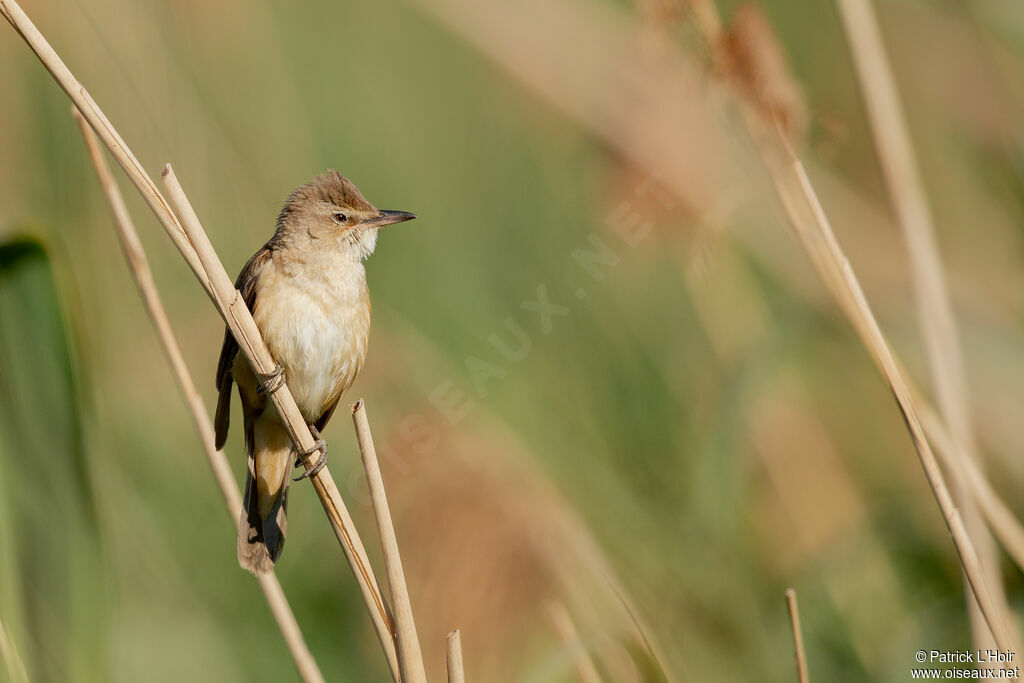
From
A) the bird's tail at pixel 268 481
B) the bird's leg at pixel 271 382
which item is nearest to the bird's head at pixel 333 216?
the bird's tail at pixel 268 481

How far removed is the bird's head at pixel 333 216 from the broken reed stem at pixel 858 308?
125cm

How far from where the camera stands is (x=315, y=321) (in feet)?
9.73

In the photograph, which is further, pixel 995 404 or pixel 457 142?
pixel 457 142

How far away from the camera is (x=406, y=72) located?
4125 mm

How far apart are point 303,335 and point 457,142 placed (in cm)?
132

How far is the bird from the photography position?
2938 millimetres

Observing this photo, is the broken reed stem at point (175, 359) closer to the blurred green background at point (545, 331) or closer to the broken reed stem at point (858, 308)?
the blurred green background at point (545, 331)

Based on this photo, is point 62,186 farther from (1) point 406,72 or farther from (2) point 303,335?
(1) point 406,72

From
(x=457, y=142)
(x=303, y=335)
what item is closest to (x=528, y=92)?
(x=457, y=142)

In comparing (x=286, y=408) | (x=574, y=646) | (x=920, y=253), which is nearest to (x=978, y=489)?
(x=920, y=253)

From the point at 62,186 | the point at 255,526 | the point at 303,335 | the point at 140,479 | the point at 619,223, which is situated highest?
the point at 62,186

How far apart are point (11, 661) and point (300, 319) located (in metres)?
1.32

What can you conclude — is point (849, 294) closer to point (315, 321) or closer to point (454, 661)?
point (454, 661)

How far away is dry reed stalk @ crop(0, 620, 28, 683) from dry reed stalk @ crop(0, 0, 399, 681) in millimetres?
670
